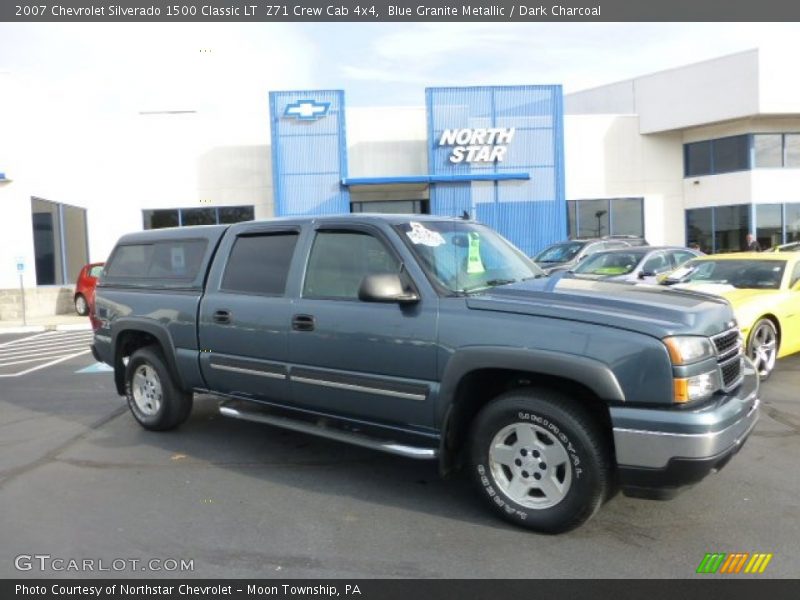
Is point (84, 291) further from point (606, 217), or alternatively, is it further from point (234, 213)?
point (606, 217)

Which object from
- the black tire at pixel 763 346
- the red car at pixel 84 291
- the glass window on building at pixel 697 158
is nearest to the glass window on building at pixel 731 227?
the glass window on building at pixel 697 158

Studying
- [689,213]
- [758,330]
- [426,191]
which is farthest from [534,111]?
[758,330]

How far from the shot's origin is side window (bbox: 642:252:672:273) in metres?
12.3

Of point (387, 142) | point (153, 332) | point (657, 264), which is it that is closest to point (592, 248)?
point (657, 264)

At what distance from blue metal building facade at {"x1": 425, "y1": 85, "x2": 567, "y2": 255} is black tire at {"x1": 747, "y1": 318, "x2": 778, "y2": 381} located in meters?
18.0

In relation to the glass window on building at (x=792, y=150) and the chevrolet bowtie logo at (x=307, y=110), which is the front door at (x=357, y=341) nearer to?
the chevrolet bowtie logo at (x=307, y=110)

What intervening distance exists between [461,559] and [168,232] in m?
4.01

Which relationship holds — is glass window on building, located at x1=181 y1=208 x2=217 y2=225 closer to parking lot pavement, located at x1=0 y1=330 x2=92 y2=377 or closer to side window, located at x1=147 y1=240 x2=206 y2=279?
parking lot pavement, located at x1=0 y1=330 x2=92 y2=377

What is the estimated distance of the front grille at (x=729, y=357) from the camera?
3.70 m

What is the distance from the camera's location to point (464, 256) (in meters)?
4.51

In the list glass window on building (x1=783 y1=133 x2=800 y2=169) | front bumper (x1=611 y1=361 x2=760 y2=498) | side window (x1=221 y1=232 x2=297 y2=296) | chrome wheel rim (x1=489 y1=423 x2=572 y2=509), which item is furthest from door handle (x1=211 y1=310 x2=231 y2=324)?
glass window on building (x1=783 y1=133 x2=800 y2=169)

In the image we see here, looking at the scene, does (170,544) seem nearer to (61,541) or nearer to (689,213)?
(61,541)

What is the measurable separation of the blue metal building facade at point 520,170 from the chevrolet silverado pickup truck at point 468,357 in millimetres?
20518

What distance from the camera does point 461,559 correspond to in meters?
3.51
